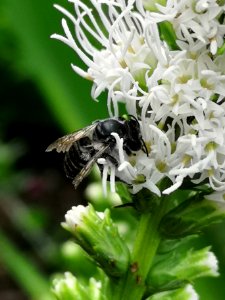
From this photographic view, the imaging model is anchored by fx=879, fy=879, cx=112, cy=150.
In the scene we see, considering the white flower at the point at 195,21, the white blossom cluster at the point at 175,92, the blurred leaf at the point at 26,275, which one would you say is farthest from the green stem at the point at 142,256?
the blurred leaf at the point at 26,275

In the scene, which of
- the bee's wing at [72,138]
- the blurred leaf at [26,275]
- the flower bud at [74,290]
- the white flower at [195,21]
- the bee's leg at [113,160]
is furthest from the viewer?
the blurred leaf at [26,275]

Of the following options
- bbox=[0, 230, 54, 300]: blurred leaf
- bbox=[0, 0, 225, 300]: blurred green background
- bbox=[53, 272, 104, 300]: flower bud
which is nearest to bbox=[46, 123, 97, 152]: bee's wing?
bbox=[53, 272, 104, 300]: flower bud

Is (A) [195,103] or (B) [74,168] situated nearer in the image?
(A) [195,103]

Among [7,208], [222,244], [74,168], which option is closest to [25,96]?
[7,208]

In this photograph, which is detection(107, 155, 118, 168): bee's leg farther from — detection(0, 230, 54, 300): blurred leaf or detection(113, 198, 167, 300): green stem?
detection(0, 230, 54, 300): blurred leaf

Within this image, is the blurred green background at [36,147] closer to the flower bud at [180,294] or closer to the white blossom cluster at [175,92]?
the flower bud at [180,294]

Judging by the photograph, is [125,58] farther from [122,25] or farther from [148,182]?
[148,182]
